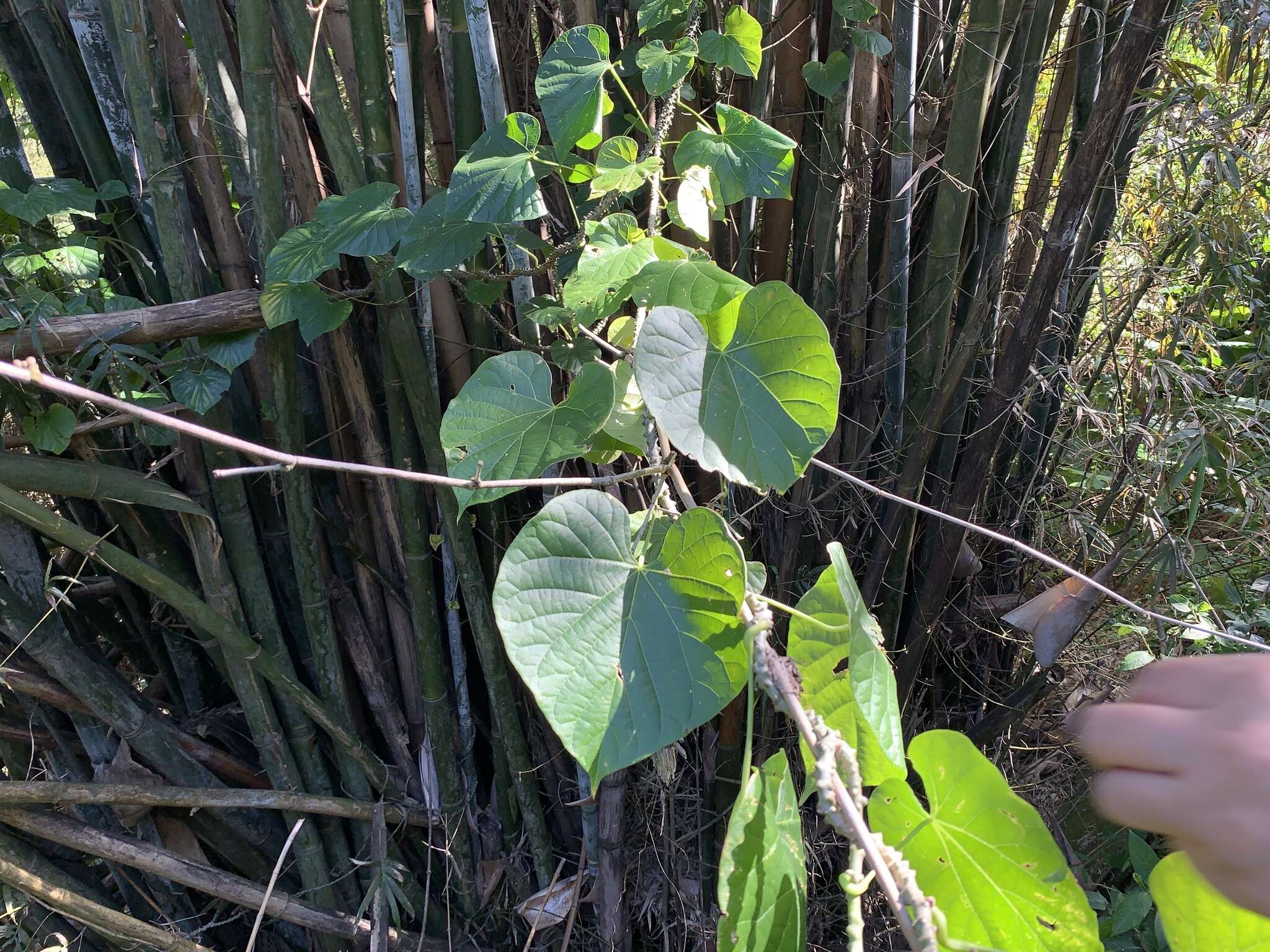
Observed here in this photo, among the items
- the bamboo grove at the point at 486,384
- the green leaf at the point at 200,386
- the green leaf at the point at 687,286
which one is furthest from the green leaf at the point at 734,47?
the green leaf at the point at 200,386

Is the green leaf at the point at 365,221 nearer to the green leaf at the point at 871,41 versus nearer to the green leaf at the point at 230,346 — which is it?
the green leaf at the point at 230,346

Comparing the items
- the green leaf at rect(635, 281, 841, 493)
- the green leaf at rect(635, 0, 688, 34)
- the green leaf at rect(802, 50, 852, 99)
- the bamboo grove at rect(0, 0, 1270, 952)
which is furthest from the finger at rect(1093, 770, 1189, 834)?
the green leaf at rect(802, 50, 852, 99)

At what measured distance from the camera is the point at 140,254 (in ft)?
3.87

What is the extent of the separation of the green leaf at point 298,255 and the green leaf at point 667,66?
40 cm

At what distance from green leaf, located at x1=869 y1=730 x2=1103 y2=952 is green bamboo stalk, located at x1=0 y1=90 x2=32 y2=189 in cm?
140

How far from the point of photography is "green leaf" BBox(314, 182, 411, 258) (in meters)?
0.90

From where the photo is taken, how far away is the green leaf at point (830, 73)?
103cm

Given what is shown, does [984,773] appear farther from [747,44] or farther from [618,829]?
[618,829]

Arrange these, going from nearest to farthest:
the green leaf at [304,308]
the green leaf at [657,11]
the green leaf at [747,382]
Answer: the green leaf at [747,382] → the green leaf at [657,11] → the green leaf at [304,308]

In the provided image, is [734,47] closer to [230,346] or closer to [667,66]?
[667,66]

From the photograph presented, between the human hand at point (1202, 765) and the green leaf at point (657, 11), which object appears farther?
the green leaf at point (657, 11)

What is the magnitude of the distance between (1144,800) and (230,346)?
3.58 ft

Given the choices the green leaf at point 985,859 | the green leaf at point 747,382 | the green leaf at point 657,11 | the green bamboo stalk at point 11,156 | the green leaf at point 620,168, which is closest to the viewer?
the green leaf at point 985,859

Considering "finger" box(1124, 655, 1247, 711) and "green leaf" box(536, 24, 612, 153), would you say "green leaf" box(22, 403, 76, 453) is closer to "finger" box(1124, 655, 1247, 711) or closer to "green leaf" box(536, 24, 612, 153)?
"green leaf" box(536, 24, 612, 153)
